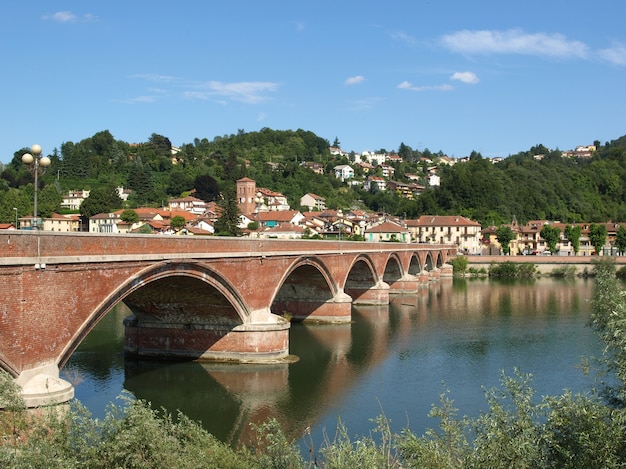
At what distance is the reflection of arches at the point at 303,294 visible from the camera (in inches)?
1411

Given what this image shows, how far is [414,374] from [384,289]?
21.3 meters

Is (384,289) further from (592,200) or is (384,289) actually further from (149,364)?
(592,200)

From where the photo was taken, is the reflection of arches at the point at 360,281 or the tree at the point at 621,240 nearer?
the reflection of arches at the point at 360,281

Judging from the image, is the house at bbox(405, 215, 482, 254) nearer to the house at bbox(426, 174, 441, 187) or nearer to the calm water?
the calm water

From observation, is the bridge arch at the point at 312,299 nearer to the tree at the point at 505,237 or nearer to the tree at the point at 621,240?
the tree at the point at 505,237

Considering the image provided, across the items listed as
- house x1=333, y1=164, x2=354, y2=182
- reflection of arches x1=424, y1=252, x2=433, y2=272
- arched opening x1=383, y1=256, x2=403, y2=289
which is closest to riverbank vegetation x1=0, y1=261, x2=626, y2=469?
arched opening x1=383, y1=256, x2=403, y2=289

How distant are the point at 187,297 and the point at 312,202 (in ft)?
321

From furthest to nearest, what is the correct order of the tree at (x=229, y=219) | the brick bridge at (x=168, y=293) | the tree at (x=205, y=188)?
the tree at (x=205, y=188), the tree at (x=229, y=219), the brick bridge at (x=168, y=293)

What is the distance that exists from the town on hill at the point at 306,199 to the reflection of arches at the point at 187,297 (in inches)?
1599

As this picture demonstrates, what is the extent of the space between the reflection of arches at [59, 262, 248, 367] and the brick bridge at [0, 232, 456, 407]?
0.14 feet

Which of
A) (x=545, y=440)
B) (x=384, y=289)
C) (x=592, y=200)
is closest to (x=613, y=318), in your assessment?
(x=545, y=440)

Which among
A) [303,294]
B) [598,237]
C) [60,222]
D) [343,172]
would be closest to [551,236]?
[598,237]

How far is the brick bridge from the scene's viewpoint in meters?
13.1

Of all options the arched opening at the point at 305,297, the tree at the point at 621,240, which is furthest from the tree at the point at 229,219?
the tree at the point at 621,240
